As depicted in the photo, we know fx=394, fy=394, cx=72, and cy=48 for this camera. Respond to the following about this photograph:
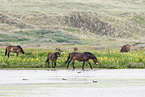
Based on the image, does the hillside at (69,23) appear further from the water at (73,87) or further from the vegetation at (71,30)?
the water at (73,87)

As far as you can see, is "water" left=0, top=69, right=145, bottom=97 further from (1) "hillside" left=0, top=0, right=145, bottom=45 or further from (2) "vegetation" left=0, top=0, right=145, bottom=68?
(1) "hillside" left=0, top=0, right=145, bottom=45

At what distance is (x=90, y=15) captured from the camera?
11750cm

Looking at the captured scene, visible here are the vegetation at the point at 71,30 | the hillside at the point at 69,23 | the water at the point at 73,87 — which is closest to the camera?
the water at the point at 73,87

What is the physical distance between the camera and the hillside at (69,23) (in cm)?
7469

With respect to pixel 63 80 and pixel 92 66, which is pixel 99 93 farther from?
pixel 92 66

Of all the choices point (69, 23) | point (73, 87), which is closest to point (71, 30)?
point (69, 23)

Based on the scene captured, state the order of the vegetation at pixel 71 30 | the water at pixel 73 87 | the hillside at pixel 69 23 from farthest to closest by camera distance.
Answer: the hillside at pixel 69 23 < the vegetation at pixel 71 30 < the water at pixel 73 87

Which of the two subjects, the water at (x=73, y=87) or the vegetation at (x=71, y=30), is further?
the vegetation at (x=71, y=30)

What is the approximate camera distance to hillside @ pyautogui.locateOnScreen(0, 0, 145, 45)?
74688 mm

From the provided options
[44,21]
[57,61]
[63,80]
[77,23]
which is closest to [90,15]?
[77,23]

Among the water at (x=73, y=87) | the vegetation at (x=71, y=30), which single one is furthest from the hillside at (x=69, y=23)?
the water at (x=73, y=87)

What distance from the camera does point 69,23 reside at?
116 m

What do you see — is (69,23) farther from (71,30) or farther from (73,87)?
(73,87)

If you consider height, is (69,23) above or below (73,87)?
below
